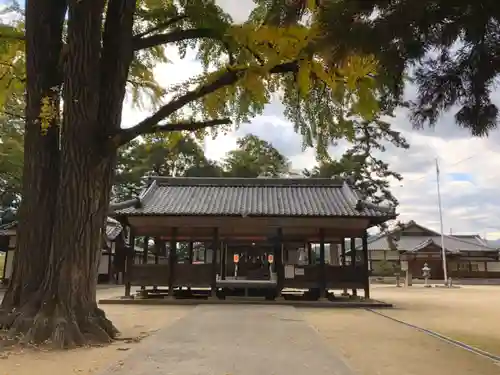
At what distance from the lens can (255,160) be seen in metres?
38.4

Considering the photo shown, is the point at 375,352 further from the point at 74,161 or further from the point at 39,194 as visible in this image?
the point at 39,194

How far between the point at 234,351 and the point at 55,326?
101 inches

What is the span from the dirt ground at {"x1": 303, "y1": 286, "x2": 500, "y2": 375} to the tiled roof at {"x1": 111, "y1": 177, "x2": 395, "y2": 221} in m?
3.60

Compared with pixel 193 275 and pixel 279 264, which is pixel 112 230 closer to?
pixel 193 275

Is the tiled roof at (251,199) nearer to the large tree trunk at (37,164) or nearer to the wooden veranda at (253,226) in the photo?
the wooden veranda at (253,226)

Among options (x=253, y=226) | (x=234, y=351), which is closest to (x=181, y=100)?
(x=234, y=351)

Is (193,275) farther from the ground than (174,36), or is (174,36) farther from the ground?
(174,36)

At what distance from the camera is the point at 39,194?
7.32m

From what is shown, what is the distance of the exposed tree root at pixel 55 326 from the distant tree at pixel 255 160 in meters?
30.5

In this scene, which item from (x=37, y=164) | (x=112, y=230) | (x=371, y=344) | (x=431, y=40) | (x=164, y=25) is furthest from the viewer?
(x=112, y=230)

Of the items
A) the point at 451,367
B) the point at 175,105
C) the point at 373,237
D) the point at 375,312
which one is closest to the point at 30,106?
the point at 175,105

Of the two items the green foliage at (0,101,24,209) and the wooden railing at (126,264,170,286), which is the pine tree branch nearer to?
the wooden railing at (126,264,170,286)

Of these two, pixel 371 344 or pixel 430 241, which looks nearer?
pixel 371 344

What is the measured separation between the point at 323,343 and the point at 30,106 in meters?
6.19
